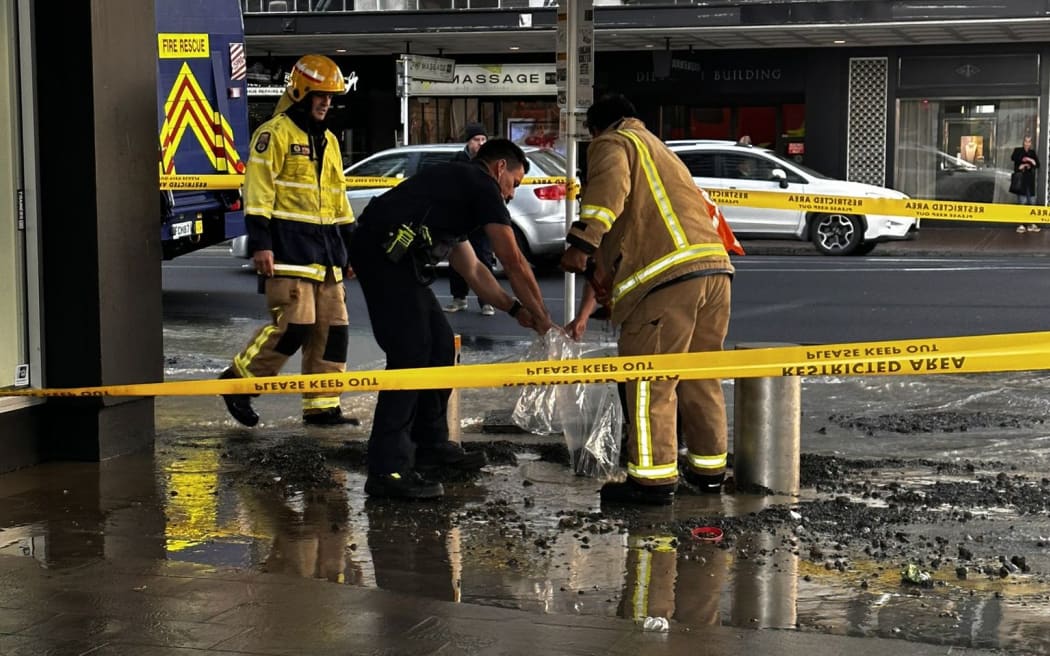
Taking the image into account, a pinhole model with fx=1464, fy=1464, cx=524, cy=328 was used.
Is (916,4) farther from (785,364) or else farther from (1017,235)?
(785,364)

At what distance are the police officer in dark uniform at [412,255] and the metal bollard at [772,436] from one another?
3.77 ft

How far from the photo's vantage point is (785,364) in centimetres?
574

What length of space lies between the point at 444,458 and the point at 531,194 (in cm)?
1085

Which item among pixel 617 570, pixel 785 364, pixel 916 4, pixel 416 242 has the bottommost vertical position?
pixel 617 570

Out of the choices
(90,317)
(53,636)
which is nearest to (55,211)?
(90,317)

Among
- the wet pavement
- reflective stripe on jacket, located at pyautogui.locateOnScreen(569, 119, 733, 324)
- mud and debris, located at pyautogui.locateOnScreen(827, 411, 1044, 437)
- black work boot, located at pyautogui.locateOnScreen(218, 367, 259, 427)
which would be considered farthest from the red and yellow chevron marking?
reflective stripe on jacket, located at pyautogui.locateOnScreen(569, 119, 733, 324)

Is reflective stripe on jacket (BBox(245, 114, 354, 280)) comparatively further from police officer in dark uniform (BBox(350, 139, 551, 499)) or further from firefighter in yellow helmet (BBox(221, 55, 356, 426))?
police officer in dark uniform (BBox(350, 139, 551, 499))

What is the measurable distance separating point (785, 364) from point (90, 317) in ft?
11.1

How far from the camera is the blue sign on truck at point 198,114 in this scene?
1347 centimetres

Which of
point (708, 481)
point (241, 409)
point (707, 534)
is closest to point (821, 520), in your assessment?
point (707, 534)

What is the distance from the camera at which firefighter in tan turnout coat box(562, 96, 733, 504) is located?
6402 millimetres

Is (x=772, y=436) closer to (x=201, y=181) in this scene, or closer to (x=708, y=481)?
(x=708, y=481)

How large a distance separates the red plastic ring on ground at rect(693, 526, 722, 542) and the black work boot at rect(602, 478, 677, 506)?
417mm

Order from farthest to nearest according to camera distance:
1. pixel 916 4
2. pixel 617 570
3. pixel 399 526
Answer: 1. pixel 916 4
2. pixel 399 526
3. pixel 617 570
